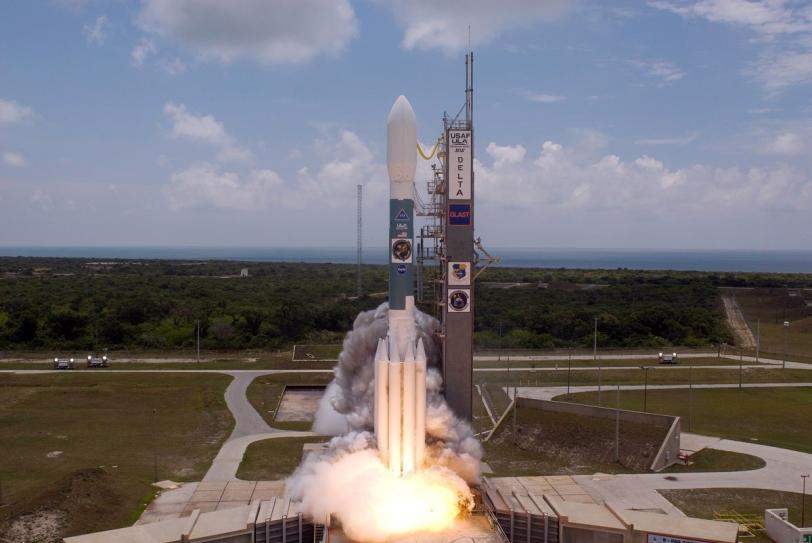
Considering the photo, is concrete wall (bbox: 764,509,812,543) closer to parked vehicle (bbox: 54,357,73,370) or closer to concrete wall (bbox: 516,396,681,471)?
concrete wall (bbox: 516,396,681,471)

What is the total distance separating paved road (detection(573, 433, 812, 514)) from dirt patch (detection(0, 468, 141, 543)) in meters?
22.3

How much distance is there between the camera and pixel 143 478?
32.8 m

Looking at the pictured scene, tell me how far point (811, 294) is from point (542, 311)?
64.7m

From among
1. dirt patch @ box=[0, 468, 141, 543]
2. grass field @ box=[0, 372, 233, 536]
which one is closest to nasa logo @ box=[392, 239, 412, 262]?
grass field @ box=[0, 372, 233, 536]

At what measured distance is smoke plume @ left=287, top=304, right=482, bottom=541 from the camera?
24344mm

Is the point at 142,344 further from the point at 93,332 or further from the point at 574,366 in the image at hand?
the point at 574,366

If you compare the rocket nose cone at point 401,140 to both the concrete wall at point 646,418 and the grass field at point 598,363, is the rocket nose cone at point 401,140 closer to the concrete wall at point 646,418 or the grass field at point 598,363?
the concrete wall at point 646,418

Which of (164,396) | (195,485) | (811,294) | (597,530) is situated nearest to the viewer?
(597,530)

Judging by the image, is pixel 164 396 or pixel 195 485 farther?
pixel 164 396

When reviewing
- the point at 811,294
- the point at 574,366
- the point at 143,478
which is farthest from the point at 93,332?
the point at 811,294

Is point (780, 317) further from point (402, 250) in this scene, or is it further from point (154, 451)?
point (154, 451)

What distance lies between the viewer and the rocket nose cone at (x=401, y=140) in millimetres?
27562

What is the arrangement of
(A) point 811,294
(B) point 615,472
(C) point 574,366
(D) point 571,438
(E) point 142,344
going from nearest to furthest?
(B) point 615,472 → (D) point 571,438 → (C) point 574,366 → (E) point 142,344 → (A) point 811,294

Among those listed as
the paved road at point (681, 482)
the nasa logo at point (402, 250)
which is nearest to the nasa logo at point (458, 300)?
the nasa logo at point (402, 250)
